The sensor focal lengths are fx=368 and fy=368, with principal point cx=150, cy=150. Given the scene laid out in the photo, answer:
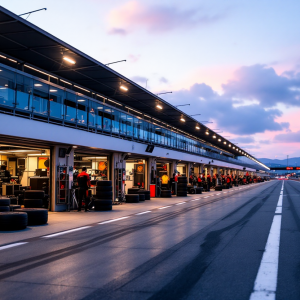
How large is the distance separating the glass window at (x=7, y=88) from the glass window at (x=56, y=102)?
2.46 metres

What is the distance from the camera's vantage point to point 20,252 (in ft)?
23.7

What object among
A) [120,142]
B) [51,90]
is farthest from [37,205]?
[120,142]

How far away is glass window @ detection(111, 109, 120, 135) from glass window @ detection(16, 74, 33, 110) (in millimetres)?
7823

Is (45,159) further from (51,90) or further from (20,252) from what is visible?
(20,252)

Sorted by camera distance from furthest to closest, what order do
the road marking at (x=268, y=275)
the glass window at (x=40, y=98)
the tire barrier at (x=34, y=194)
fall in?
1. the glass window at (x=40, y=98)
2. the tire barrier at (x=34, y=194)
3. the road marking at (x=268, y=275)

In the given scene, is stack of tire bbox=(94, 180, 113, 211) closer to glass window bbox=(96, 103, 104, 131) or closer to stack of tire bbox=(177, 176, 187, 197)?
glass window bbox=(96, 103, 104, 131)

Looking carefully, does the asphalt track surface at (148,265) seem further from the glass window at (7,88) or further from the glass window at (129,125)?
the glass window at (129,125)

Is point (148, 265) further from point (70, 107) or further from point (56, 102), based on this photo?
point (70, 107)

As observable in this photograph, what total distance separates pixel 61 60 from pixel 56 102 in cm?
226

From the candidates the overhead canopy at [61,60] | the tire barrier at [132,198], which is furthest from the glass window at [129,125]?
the tire barrier at [132,198]

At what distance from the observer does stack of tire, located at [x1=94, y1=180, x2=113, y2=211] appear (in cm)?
1662

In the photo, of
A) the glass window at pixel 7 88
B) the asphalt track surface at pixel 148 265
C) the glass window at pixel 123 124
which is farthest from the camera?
the glass window at pixel 123 124

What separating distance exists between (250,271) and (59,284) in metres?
2.71

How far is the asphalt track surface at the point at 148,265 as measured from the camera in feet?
14.7
